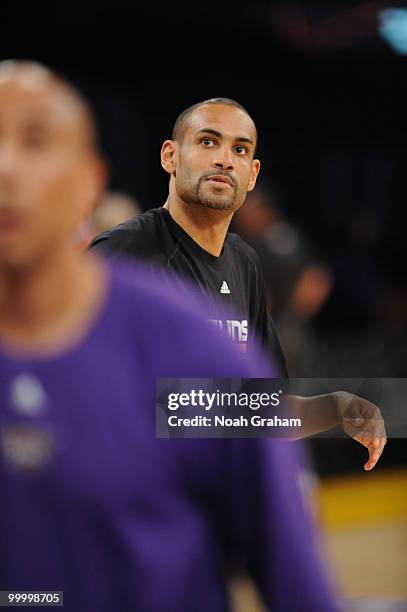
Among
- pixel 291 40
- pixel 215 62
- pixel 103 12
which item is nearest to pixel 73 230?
pixel 215 62

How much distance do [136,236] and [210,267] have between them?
11 cm

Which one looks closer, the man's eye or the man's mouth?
the man's eye

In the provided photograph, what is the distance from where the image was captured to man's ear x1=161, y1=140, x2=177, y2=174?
4.60 ft

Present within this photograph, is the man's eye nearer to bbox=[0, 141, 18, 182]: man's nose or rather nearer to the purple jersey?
bbox=[0, 141, 18, 182]: man's nose

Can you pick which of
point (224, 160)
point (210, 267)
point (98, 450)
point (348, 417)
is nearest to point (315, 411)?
point (348, 417)

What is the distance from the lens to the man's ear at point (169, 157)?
1.40 m

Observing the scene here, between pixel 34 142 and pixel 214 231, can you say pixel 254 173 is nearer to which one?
pixel 214 231

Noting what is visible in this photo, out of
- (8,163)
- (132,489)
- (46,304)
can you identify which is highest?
(8,163)

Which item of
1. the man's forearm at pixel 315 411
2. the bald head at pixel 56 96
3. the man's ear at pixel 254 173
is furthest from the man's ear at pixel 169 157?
the bald head at pixel 56 96

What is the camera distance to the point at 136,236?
139cm

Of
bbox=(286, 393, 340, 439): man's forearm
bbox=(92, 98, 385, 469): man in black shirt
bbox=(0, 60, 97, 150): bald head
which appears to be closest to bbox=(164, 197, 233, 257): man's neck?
bbox=(92, 98, 385, 469): man in black shirt

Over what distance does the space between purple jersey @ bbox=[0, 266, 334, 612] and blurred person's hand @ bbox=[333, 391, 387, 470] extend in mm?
565

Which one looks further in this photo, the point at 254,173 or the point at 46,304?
the point at 254,173

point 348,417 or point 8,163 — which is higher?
point 8,163
